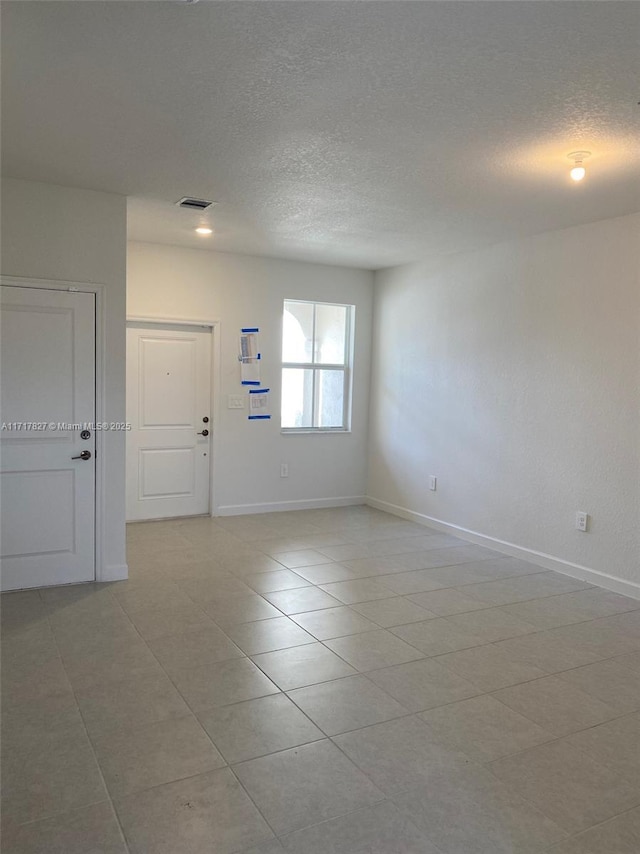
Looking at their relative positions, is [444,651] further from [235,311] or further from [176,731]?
[235,311]

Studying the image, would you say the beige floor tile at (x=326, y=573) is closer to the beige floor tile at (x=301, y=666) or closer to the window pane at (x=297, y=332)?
the beige floor tile at (x=301, y=666)

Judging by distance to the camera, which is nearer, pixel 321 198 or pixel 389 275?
pixel 321 198

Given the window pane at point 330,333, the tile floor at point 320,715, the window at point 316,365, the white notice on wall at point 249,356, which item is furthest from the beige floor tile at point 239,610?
the window pane at point 330,333

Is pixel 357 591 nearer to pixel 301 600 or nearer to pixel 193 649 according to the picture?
pixel 301 600

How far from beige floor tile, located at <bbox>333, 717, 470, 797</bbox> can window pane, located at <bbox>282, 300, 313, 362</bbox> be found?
4433 mm

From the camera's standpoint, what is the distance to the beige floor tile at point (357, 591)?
4035 mm

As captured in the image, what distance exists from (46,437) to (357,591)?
7.35ft

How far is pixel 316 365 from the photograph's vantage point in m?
6.70

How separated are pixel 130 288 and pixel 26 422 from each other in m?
2.05

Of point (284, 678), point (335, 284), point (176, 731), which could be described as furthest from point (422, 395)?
→ point (176, 731)

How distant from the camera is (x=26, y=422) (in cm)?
399

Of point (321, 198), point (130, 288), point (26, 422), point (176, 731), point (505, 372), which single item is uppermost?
point (321, 198)

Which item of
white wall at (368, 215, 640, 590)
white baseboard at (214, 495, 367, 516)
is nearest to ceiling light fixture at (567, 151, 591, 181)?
white wall at (368, 215, 640, 590)

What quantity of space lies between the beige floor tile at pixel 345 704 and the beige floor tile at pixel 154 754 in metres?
0.47
